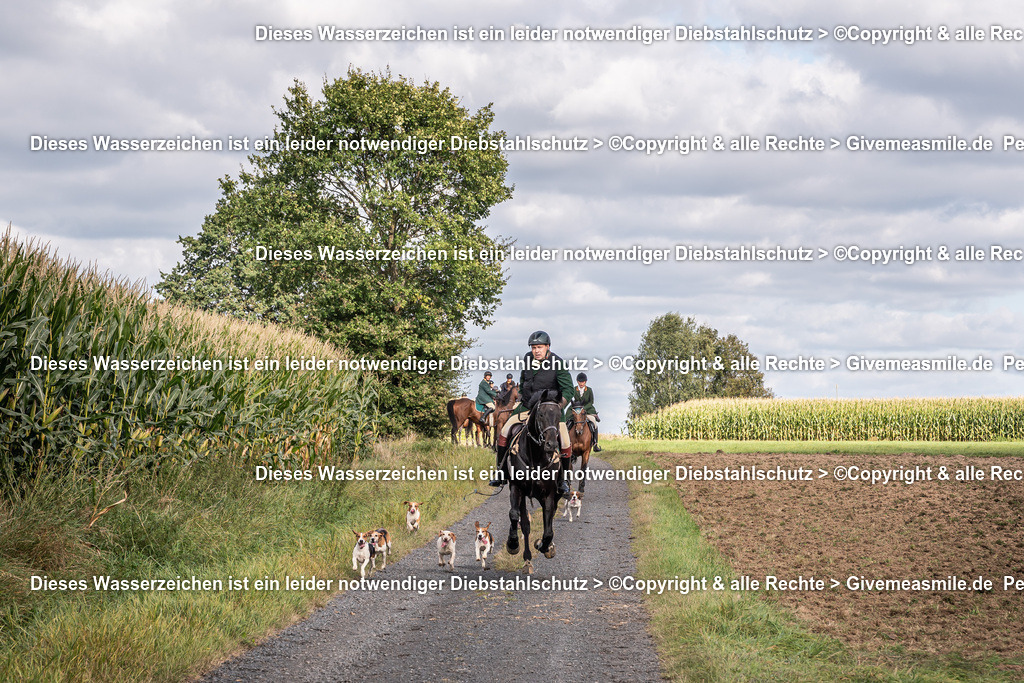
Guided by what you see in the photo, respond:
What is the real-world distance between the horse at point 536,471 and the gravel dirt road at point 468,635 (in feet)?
2.61

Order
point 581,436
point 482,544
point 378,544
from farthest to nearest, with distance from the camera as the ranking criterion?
point 581,436, point 482,544, point 378,544

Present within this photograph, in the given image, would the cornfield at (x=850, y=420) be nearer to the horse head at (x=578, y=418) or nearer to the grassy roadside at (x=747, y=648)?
the horse head at (x=578, y=418)

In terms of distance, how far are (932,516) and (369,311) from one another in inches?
939

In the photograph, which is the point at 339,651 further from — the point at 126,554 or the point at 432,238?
the point at 432,238

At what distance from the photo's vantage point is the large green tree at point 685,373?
294 ft

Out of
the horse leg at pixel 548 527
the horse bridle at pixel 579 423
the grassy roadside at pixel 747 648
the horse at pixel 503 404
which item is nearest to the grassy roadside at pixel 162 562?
the horse leg at pixel 548 527

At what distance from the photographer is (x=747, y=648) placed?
1034 centimetres

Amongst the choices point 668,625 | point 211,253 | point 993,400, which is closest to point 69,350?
point 668,625

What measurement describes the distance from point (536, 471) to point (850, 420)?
5066 cm

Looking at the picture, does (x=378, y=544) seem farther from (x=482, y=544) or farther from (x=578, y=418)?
(x=578, y=418)

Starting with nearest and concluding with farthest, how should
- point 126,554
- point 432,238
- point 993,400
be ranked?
point 126,554 → point 432,238 → point 993,400

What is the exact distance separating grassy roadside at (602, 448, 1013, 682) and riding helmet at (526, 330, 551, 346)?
14.3 feet

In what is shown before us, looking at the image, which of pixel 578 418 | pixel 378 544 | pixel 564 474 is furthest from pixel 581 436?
pixel 378 544

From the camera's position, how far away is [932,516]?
23859 millimetres
